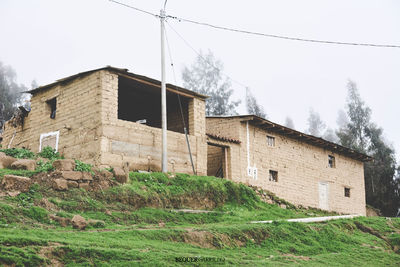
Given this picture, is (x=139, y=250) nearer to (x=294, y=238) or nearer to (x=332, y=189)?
(x=294, y=238)

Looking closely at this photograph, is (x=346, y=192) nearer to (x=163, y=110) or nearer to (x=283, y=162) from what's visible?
(x=283, y=162)

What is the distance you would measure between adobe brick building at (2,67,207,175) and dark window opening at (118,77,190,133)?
0.14ft

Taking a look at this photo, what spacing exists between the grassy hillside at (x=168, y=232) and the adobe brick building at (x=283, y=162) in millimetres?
3812

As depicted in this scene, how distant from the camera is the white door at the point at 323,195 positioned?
25969 millimetres

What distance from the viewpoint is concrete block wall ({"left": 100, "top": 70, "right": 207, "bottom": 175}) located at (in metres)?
16.7

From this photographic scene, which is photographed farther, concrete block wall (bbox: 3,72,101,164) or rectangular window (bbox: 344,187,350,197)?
rectangular window (bbox: 344,187,350,197)

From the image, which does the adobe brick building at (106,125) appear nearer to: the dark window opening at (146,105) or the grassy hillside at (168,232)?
the dark window opening at (146,105)

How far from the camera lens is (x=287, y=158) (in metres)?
24.3

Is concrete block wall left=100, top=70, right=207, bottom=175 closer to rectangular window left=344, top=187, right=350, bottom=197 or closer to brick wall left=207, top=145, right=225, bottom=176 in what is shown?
brick wall left=207, top=145, right=225, bottom=176

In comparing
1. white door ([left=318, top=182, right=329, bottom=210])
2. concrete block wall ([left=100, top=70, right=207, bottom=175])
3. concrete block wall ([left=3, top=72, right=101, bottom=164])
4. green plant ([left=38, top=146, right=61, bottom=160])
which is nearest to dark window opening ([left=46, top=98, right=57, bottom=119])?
concrete block wall ([left=3, top=72, right=101, bottom=164])

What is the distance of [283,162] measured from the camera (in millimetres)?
23953

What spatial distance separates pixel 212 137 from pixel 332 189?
1028cm

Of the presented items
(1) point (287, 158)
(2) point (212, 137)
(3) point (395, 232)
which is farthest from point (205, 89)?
(3) point (395, 232)

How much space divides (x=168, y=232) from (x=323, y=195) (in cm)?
1760
